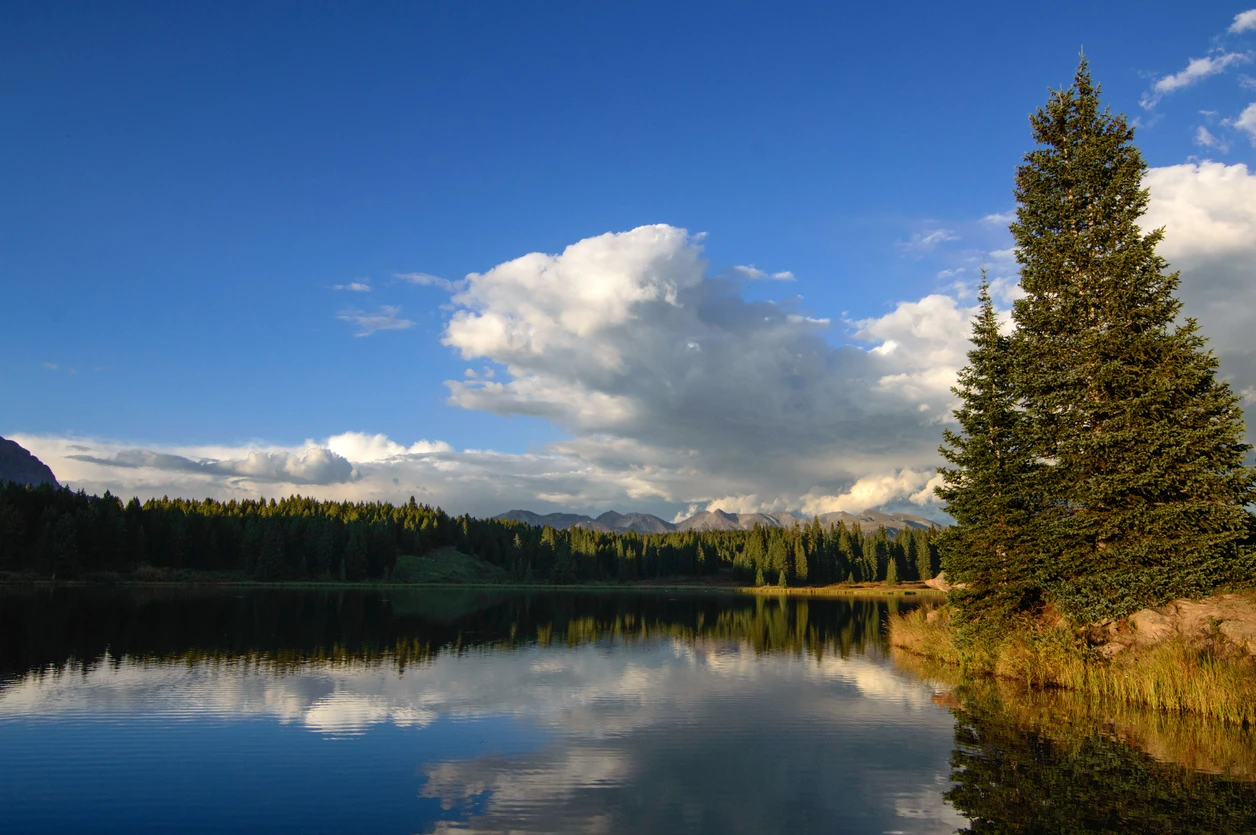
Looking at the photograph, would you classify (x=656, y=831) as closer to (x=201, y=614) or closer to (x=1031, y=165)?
(x=1031, y=165)

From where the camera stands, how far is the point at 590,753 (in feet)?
70.1

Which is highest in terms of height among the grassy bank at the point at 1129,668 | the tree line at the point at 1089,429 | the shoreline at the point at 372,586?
the tree line at the point at 1089,429

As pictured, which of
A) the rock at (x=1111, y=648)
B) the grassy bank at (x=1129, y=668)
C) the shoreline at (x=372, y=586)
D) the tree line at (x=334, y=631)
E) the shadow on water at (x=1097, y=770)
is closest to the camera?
the shadow on water at (x=1097, y=770)

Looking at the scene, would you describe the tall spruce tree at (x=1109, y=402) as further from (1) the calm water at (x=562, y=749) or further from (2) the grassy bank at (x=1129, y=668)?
(1) the calm water at (x=562, y=749)

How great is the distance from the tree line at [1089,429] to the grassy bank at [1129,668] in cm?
134

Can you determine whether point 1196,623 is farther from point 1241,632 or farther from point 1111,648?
point 1111,648

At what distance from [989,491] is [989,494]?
21 centimetres

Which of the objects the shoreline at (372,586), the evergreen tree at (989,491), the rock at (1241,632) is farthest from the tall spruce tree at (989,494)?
the shoreline at (372,586)

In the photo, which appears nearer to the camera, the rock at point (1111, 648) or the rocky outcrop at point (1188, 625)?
the rocky outcrop at point (1188, 625)

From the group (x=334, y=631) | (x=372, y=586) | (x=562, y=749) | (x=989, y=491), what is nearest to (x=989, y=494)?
(x=989, y=491)

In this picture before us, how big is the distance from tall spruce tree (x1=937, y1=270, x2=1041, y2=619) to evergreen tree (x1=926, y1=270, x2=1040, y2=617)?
0.15ft

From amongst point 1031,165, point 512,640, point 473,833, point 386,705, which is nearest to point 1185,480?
point 1031,165

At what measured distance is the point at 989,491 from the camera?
37.0 meters

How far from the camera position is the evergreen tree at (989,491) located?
35594 millimetres
